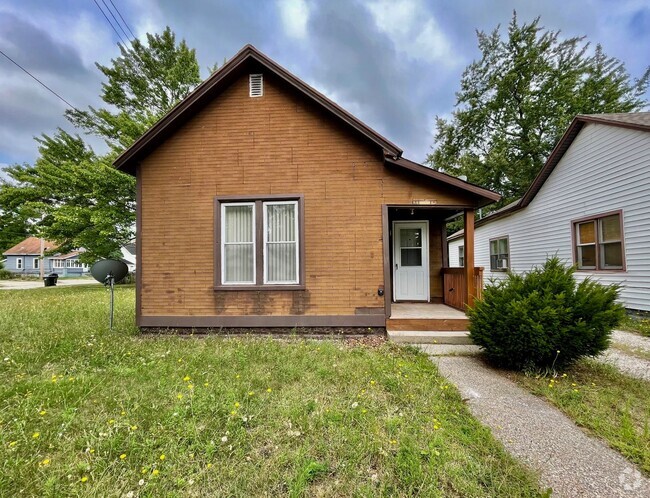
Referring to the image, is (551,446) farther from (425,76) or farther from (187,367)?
(425,76)

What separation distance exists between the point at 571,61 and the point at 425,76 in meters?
10.7

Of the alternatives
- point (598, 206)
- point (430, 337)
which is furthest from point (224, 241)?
point (598, 206)

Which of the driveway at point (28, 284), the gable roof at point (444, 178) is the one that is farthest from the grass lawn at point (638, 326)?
the driveway at point (28, 284)

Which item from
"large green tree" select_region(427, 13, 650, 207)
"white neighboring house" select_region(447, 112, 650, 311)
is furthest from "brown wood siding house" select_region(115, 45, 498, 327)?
"large green tree" select_region(427, 13, 650, 207)

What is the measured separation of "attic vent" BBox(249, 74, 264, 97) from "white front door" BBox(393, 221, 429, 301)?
465 cm

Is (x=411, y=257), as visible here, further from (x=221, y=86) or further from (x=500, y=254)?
(x=500, y=254)

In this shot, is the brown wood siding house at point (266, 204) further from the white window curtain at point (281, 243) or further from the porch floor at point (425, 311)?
the porch floor at point (425, 311)

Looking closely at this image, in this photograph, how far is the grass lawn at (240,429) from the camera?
83.0 inches

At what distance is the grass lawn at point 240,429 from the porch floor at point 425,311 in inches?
62.9

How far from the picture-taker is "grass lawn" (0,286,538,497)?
2.11 metres

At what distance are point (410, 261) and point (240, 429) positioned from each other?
21.1 ft

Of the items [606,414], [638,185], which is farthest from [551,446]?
[638,185]

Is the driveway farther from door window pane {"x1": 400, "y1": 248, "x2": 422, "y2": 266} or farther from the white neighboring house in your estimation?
the white neighboring house

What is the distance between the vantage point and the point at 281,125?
20.6 feet
